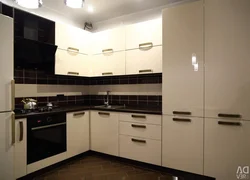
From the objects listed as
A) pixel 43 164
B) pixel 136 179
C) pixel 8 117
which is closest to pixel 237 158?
pixel 136 179

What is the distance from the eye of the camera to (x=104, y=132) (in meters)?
2.64

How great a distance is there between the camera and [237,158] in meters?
1.72

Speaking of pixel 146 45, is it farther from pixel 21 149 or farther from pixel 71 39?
A: pixel 21 149

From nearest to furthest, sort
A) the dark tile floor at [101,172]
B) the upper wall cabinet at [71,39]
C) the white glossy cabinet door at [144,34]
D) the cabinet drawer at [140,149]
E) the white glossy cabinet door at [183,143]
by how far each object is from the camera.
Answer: the white glossy cabinet door at [183,143]
the dark tile floor at [101,172]
the cabinet drawer at [140,149]
the white glossy cabinet door at [144,34]
the upper wall cabinet at [71,39]

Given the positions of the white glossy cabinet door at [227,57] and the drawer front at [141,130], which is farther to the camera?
the drawer front at [141,130]

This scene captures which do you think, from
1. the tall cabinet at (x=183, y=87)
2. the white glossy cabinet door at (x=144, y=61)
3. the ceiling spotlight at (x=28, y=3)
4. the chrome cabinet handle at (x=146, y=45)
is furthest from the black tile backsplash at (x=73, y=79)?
the ceiling spotlight at (x=28, y=3)

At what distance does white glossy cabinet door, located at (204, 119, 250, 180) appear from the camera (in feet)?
5.56

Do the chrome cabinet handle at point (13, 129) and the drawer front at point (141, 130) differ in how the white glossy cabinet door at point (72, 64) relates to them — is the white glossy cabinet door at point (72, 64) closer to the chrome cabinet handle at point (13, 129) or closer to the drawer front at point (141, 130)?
the chrome cabinet handle at point (13, 129)

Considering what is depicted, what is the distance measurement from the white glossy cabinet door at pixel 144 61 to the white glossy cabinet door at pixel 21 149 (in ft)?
5.39

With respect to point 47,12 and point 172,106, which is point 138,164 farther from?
point 47,12

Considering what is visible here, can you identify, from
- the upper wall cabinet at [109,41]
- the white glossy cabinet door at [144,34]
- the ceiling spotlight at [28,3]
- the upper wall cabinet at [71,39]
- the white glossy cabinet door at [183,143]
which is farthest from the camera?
the upper wall cabinet at [109,41]

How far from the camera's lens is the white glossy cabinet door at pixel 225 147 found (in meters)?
1.69

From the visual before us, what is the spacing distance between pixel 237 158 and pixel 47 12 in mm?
3421

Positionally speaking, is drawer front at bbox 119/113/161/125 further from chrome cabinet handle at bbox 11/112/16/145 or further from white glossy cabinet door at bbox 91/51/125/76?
chrome cabinet handle at bbox 11/112/16/145
